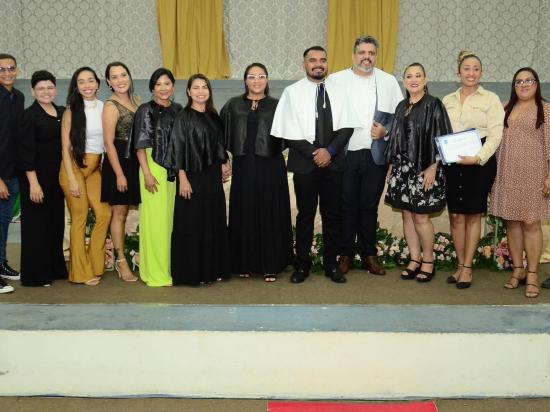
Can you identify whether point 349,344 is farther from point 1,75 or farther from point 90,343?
point 1,75

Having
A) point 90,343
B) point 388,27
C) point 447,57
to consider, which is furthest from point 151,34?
point 90,343

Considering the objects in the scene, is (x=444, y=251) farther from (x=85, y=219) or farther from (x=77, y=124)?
(x=77, y=124)

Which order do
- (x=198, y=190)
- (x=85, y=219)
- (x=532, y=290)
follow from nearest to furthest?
(x=532, y=290) < (x=198, y=190) < (x=85, y=219)

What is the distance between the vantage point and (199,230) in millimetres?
3939

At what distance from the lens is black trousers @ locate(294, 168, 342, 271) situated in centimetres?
390

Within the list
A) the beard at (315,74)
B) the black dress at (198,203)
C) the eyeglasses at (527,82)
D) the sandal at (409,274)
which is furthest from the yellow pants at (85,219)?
the eyeglasses at (527,82)

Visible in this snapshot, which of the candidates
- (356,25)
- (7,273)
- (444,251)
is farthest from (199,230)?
(356,25)

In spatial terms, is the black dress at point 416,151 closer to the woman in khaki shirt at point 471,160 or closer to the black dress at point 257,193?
the woman in khaki shirt at point 471,160

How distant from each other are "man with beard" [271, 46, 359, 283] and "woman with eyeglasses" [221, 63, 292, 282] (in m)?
0.11

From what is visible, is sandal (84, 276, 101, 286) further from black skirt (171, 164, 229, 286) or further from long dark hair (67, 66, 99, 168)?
long dark hair (67, 66, 99, 168)

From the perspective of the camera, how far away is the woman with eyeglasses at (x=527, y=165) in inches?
143

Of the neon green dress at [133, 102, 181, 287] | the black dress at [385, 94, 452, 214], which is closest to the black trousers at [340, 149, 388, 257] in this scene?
the black dress at [385, 94, 452, 214]

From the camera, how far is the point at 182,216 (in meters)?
3.91

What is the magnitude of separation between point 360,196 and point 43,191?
1988 millimetres
